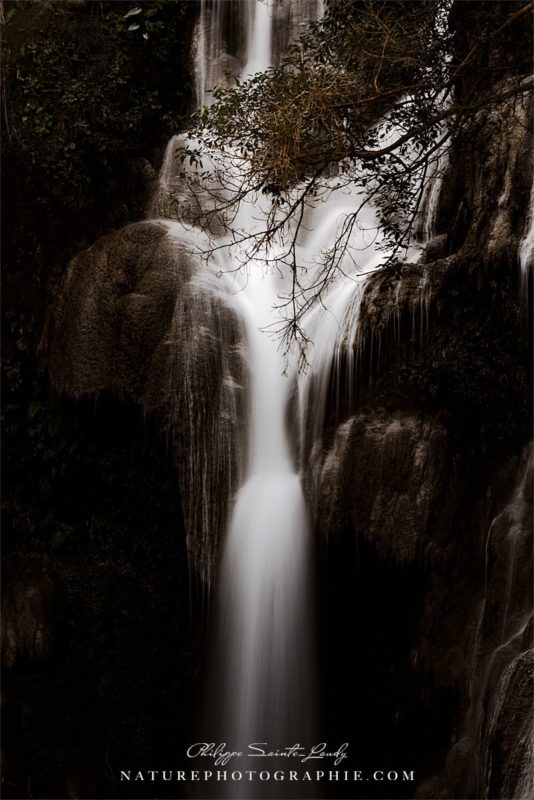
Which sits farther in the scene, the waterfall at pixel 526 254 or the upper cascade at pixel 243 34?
the upper cascade at pixel 243 34

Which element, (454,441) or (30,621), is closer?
(454,441)

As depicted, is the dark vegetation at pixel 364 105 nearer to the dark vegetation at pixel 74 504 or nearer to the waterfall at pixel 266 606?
the waterfall at pixel 266 606

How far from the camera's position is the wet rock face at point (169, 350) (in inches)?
272

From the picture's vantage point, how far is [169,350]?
7.09 metres

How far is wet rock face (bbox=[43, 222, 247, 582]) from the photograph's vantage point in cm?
690

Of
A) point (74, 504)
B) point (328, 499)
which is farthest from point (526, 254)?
point (74, 504)

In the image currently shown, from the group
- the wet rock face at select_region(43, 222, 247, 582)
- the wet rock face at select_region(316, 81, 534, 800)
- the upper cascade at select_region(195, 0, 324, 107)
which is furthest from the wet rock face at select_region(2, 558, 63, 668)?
the upper cascade at select_region(195, 0, 324, 107)

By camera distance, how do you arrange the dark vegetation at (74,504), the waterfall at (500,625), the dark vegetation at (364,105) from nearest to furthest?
the waterfall at (500,625) < the dark vegetation at (364,105) < the dark vegetation at (74,504)

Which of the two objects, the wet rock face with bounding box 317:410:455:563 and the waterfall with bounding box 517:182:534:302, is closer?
the waterfall with bounding box 517:182:534:302

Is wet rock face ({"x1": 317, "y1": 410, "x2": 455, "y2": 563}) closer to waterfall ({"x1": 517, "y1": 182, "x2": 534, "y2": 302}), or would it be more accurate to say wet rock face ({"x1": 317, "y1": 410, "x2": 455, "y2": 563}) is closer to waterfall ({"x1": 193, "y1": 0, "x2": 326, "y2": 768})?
waterfall ({"x1": 193, "y1": 0, "x2": 326, "y2": 768})

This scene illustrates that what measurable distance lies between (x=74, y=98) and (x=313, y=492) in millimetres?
5109

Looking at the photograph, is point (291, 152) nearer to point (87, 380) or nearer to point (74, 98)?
point (87, 380)

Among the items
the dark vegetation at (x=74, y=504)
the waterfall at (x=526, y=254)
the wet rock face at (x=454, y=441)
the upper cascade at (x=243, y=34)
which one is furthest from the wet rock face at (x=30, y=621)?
the upper cascade at (x=243, y=34)
